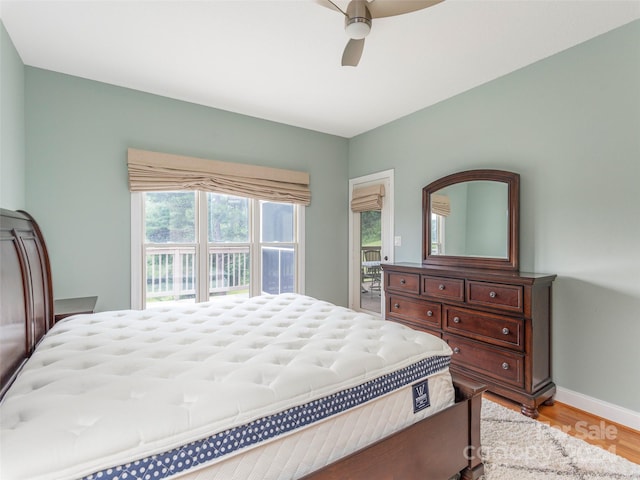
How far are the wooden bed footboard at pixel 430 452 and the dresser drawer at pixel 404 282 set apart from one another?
1433 millimetres

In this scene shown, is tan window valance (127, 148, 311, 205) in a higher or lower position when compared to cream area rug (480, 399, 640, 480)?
higher

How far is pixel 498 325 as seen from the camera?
7.82 ft

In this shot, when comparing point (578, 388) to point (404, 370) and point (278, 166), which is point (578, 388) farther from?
point (278, 166)

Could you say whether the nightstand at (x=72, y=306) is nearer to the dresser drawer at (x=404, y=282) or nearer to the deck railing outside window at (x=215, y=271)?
the deck railing outside window at (x=215, y=271)

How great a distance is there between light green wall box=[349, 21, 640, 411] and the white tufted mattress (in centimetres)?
150

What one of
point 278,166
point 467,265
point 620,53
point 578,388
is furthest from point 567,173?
point 278,166

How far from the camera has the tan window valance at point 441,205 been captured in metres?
3.28

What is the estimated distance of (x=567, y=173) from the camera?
2.43 m

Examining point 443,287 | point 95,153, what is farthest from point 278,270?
point 95,153

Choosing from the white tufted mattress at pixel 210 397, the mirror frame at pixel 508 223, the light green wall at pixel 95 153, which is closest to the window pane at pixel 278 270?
the light green wall at pixel 95 153

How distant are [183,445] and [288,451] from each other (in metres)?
0.36

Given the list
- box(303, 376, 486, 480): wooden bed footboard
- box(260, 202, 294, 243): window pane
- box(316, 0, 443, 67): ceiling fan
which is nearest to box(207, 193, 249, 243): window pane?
box(260, 202, 294, 243): window pane

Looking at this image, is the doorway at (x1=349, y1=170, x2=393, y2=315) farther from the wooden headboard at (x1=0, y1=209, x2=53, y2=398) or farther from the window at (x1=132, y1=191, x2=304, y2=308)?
the wooden headboard at (x1=0, y1=209, x2=53, y2=398)

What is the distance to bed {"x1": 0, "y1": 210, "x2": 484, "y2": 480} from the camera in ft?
2.82
